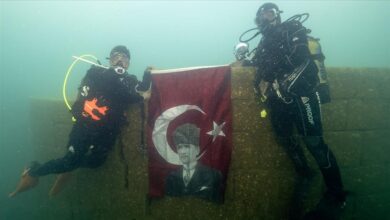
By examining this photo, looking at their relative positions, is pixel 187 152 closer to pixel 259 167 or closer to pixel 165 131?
pixel 165 131

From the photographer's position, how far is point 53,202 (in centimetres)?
537

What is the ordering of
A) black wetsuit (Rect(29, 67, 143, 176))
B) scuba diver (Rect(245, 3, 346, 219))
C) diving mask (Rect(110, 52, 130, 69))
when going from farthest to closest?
1. diving mask (Rect(110, 52, 130, 69))
2. black wetsuit (Rect(29, 67, 143, 176))
3. scuba diver (Rect(245, 3, 346, 219))

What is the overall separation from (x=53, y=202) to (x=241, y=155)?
3.59 meters

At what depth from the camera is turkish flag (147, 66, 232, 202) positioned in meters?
4.57

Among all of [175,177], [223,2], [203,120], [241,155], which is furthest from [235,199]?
[223,2]

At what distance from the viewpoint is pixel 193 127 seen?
458cm

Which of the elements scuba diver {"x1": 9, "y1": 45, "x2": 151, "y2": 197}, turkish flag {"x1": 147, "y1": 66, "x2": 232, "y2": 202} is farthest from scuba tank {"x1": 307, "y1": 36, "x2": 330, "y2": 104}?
scuba diver {"x1": 9, "y1": 45, "x2": 151, "y2": 197}

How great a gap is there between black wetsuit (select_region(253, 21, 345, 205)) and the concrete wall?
62 cm

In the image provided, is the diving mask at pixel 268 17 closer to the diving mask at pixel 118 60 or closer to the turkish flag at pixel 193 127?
the turkish flag at pixel 193 127

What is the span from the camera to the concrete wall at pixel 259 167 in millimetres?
4684

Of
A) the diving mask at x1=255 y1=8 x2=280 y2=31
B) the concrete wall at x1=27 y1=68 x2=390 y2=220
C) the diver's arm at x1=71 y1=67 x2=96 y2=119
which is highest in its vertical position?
the diving mask at x1=255 y1=8 x2=280 y2=31

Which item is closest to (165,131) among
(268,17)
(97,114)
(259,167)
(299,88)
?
(97,114)

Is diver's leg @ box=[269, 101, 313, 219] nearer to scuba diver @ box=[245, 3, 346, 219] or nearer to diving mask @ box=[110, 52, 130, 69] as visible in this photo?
scuba diver @ box=[245, 3, 346, 219]

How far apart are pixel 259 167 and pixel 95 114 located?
8.89 feet
